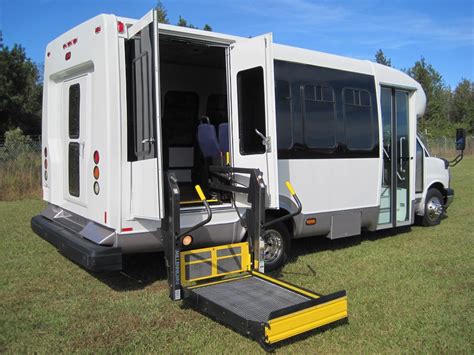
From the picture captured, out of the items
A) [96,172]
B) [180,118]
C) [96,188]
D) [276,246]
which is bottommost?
[276,246]

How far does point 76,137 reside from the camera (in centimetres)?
567

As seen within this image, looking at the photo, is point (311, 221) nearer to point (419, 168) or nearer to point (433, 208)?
point (419, 168)

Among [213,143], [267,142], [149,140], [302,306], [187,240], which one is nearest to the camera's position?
[302,306]

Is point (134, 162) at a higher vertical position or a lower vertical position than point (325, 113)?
lower

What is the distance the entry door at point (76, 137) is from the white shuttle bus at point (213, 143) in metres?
0.03

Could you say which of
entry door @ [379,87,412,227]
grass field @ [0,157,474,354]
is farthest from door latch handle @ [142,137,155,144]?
entry door @ [379,87,412,227]

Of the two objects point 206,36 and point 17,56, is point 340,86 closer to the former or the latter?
point 206,36

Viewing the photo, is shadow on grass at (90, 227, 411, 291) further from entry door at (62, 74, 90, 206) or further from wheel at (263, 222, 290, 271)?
entry door at (62, 74, 90, 206)

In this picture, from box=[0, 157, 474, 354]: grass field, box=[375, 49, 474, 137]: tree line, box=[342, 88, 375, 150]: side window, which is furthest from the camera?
box=[375, 49, 474, 137]: tree line

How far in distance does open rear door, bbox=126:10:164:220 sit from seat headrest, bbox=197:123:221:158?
1.65 m

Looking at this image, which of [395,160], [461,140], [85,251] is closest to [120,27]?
[85,251]

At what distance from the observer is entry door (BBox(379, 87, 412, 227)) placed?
7742mm

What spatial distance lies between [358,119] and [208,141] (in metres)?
2.26

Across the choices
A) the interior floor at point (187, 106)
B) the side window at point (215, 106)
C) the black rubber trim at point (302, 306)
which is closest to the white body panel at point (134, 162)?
the black rubber trim at point (302, 306)
